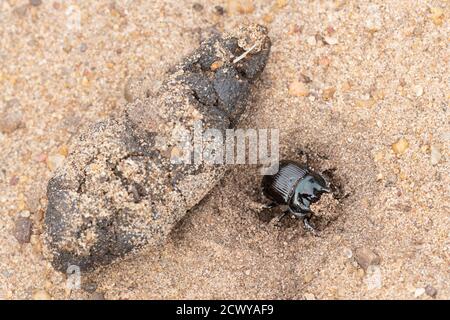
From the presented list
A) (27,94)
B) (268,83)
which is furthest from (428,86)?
(27,94)

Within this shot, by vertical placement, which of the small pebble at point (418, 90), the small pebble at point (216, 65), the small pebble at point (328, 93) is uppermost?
the small pebble at point (216, 65)

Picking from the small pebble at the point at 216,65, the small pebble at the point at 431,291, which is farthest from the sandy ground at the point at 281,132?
the small pebble at the point at 216,65

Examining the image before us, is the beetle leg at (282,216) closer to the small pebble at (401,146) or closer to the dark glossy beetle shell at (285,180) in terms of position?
the dark glossy beetle shell at (285,180)

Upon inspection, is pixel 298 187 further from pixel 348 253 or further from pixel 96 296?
pixel 96 296

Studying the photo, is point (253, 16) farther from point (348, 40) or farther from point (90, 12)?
point (90, 12)

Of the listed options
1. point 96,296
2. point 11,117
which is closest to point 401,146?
point 96,296

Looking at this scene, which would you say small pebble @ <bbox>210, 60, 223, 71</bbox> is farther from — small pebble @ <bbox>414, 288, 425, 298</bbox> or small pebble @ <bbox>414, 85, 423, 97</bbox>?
small pebble @ <bbox>414, 288, 425, 298</bbox>
